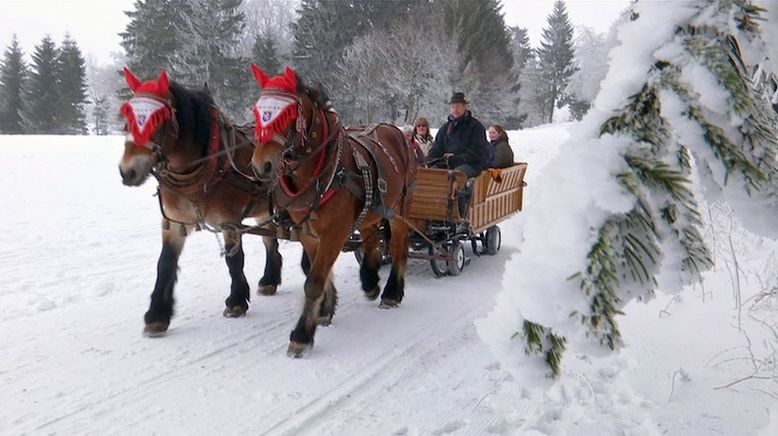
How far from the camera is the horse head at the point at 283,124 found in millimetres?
3750

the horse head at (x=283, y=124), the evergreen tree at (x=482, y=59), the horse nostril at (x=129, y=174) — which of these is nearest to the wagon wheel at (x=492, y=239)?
the horse head at (x=283, y=124)

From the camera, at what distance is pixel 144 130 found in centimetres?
388

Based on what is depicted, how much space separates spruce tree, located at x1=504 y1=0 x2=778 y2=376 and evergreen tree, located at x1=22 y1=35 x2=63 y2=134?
42.4m

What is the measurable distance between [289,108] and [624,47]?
2.91 m

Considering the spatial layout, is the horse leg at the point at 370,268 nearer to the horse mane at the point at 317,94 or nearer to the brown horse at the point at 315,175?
the brown horse at the point at 315,175

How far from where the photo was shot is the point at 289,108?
382 centimetres

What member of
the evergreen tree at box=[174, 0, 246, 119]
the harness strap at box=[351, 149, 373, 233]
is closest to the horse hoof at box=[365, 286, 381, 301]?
the harness strap at box=[351, 149, 373, 233]

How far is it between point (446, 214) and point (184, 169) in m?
3.19

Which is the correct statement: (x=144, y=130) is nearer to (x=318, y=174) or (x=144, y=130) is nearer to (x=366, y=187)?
(x=318, y=174)

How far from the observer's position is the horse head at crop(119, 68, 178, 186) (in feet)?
12.8

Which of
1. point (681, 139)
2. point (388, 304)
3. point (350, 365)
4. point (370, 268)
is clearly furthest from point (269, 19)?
point (681, 139)

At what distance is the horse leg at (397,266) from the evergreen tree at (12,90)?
4036cm

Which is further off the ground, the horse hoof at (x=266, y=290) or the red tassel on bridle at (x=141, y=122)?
the red tassel on bridle at (x=141, y=122)

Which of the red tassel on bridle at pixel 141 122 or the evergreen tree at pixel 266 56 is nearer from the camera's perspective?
the red tassel on bridle at pixel 141 122
